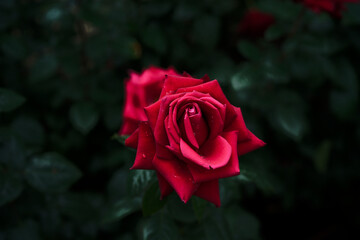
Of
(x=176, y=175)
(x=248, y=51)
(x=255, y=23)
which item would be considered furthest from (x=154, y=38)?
(x=176, y=175)

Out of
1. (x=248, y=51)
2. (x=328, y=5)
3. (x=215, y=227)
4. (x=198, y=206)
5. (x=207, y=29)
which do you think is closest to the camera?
(x=198, y=206)

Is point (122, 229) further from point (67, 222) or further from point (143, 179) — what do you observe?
point (143, 179)

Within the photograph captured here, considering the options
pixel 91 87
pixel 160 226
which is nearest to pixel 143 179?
pixel 160 226

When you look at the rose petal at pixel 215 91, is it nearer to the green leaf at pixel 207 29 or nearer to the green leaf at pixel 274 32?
the green leaf at pixel 274 32

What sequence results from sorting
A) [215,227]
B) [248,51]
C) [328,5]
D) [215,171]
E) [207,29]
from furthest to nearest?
[207,29], [248,51], [328,5], [215,227], [215,171]

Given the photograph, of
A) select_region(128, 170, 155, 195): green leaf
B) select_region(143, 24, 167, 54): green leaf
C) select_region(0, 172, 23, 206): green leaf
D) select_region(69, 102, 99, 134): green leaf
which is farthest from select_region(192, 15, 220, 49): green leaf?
select_region(0, 172, 23, 206): green leaf

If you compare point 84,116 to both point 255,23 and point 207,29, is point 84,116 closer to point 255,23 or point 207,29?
point 207,29
